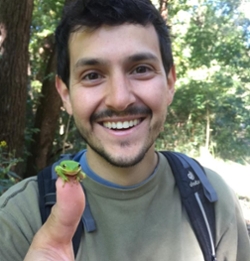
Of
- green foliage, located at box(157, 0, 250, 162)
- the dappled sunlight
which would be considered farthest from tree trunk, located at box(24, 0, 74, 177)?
green foliage, located at box(157, 0, 250, 162)

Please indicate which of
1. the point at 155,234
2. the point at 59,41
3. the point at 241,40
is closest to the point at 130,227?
the point at 155,234

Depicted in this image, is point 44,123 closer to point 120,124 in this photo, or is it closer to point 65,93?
point 65,93

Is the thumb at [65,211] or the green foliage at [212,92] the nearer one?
the thumb at [65,211]

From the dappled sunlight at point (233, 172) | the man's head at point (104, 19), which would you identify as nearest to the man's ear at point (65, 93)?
the man's head at point (104, 19)

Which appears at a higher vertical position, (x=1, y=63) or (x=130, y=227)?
(x=1, y=63)

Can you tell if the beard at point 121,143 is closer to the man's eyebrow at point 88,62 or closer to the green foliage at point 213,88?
the man's eyebrow at point 88,62

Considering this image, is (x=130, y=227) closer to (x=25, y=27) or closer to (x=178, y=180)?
(x=178, y=180)
